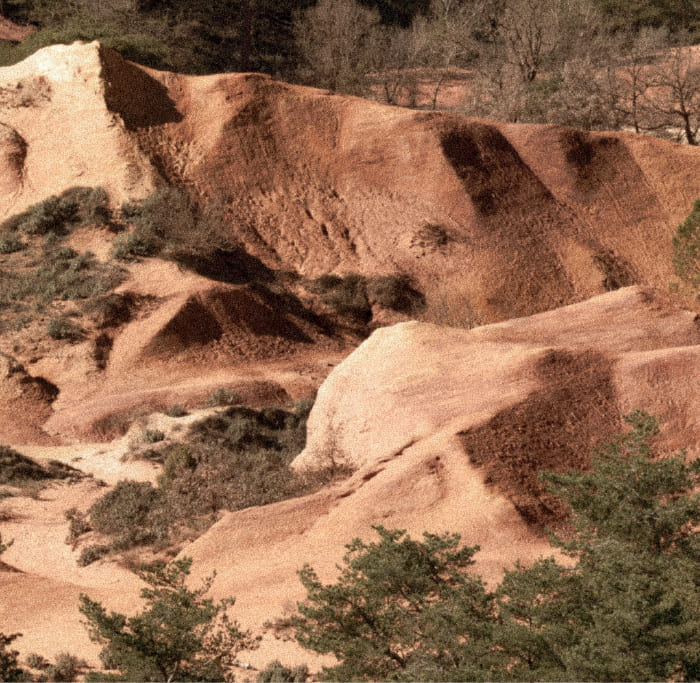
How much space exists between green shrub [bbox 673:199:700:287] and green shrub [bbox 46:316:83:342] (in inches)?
573

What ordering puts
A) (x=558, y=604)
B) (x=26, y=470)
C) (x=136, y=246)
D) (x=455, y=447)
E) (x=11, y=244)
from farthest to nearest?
(x=11, y=244)
(x=136, y=246)
(x=26, y=470)
(x=455, y=447)
(x=558, y=604)

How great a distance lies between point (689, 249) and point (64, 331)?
15.0 m

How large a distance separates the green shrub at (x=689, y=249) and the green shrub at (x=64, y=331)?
1454 cm

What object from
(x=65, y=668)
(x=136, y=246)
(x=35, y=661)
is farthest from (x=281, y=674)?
(x=136, y=246)

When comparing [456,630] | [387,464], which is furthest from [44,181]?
[456,630]

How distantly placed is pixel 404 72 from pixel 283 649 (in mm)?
43089

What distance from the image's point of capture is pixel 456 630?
789 centimetres

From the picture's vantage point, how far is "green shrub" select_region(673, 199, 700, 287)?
83.0ft

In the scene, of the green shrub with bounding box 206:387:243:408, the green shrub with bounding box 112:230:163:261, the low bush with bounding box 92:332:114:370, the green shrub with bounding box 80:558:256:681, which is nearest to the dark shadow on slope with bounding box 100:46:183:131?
the green shrub with bounding box 112:230:163:261

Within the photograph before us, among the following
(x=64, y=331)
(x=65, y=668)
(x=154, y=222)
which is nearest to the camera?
(x=65, y=668)

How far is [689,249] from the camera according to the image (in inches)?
1004

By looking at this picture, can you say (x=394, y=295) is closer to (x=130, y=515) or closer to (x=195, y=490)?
(x=195, y=490)

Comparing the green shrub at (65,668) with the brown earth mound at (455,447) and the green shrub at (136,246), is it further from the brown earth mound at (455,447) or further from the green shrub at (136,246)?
the green shrub at (136,246)

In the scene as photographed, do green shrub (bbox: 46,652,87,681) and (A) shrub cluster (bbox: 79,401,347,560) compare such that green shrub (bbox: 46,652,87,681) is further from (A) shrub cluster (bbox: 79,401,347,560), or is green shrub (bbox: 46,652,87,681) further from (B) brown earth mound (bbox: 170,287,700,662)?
(A) shrub cluster (bbox: 79,401,347,560)
